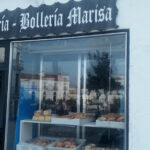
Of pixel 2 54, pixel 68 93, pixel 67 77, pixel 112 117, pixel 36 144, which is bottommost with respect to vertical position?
pixel 36 144

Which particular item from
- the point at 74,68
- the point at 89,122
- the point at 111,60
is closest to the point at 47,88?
the point at 74,68

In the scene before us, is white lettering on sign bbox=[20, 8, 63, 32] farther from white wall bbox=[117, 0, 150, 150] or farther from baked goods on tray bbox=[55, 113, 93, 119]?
baked goods on tray bbox=[55, 113, 93, 119]

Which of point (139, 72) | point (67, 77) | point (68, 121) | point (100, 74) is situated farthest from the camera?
point (67, 77)

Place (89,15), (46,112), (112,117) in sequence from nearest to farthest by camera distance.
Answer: (89,15) < (112,117) < (46,112)

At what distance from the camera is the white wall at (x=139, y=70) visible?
10.0ft

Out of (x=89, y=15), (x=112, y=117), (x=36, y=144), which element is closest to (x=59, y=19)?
(x=89, y=15)

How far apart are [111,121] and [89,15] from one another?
5.01 feet

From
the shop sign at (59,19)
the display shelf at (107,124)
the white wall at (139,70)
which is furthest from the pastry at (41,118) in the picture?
the white wall at (139,70)

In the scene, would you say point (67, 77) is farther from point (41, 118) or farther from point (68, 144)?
point (68, 144)

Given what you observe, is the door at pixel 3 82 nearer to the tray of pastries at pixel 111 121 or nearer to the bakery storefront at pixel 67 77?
the bakery storefront at pixel 67 77

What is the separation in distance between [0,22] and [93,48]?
1.59 m

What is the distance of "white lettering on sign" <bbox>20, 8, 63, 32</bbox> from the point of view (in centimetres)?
364

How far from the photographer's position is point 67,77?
4.31 m

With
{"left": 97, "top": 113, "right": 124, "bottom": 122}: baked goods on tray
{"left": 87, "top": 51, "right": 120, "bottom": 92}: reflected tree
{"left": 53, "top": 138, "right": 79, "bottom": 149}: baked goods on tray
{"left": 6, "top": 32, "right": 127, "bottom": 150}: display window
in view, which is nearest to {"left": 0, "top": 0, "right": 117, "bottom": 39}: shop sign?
{"left": 6, "top": 32, "right": 127, "bottom": 150}: display window
